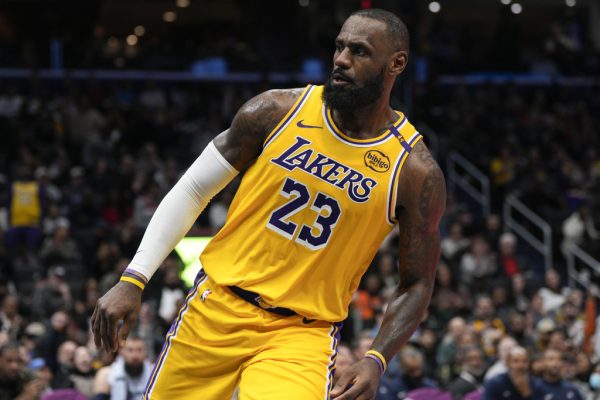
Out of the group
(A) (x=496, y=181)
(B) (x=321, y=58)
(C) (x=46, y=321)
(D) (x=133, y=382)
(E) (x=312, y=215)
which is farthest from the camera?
(B) (x=321, y=58)

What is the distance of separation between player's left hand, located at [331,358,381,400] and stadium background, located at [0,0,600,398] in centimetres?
567

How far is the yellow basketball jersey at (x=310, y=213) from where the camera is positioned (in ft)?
13.7

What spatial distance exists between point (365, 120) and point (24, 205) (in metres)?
10.9

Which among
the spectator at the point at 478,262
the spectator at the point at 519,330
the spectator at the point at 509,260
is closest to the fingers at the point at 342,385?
the spectator at the point at 519,330

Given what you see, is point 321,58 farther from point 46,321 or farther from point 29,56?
point 46,321

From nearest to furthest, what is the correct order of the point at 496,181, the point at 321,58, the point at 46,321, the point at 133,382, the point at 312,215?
the point at 312,215
the point at 133,382
the point at 46,321
the point at 496,181
the point at 321,58

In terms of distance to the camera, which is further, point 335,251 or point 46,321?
point 46,321

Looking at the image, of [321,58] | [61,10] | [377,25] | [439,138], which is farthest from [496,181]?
[377,25]

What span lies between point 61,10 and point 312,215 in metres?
20.2

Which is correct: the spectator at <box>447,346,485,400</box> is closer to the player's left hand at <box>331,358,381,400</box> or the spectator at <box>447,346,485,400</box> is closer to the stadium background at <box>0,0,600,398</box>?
the stadium background at <box>0,0,600,398</box>

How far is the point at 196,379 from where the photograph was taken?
4.20 metres

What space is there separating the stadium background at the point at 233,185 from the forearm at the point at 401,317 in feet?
17.8

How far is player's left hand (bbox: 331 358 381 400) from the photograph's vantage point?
393 cm

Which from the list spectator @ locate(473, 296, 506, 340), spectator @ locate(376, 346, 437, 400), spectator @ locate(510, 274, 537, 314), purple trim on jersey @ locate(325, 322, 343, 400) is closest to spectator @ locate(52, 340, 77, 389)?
spectator @ locate(376, 346, 437, 400)
